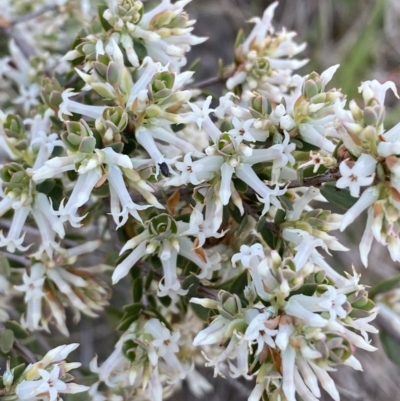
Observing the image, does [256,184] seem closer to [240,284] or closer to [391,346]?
[240,284]

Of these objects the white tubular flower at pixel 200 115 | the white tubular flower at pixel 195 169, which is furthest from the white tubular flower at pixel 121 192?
the white tubular flower at pixel 200 115

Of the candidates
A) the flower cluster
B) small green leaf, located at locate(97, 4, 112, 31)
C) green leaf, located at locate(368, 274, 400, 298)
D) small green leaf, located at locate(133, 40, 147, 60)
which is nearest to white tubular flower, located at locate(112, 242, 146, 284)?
the flower cluster

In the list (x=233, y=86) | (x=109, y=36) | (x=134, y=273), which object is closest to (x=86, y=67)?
(x=109, y=36)

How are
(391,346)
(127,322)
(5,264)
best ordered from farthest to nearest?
(391,346) → (5,264) → (127,322)

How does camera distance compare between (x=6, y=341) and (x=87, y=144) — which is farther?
(x=6, y=341)

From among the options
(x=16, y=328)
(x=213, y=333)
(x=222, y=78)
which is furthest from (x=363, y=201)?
(x=16, y=328)

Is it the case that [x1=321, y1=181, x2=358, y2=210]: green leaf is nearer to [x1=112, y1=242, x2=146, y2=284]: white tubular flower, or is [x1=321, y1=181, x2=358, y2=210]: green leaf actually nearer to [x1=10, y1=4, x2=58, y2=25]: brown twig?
[x1=112, y1=242, x2=146, y2=284]: white tubular flower

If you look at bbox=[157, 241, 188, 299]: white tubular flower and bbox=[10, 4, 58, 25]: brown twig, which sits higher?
bbox=[10, 4, 58, 25]: brown twig
